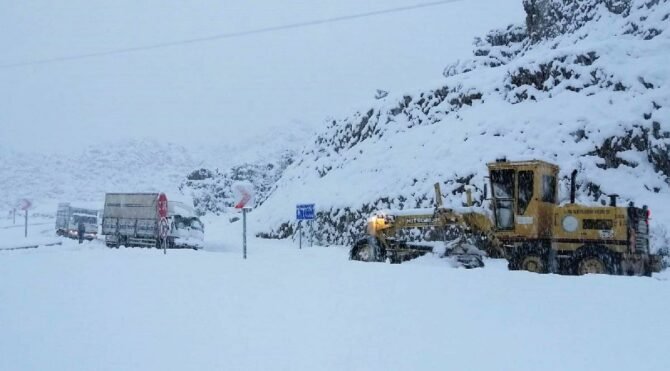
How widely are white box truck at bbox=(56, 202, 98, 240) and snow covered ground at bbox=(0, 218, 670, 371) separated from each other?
28.0 metres

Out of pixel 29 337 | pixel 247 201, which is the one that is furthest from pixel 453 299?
pixel 247 201

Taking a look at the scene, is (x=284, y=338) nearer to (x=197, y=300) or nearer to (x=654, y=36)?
(x=197, y=300)

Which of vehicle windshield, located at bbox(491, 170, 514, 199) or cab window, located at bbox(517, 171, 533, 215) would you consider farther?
vehicle windshield, located at bbox(491, 170, 514, 199)

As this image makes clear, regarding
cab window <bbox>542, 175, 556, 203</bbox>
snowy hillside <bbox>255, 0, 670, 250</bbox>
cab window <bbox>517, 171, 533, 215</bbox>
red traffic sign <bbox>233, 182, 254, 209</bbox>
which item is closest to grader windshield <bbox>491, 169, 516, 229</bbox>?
cab window <bbox>517, 171, 533, 215</bbox>

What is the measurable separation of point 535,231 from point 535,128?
40.1 ft

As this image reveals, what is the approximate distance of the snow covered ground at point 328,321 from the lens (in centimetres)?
527

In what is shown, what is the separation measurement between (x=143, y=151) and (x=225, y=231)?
7889 centimetres

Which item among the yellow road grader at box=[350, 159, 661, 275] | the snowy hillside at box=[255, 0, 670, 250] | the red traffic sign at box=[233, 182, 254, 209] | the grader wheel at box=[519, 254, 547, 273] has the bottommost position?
the grader wheel at box=[519, 254, 547, 273]

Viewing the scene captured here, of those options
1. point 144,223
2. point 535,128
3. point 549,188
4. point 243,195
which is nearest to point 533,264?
point 549,188

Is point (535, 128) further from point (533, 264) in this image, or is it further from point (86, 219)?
point (86, 219)

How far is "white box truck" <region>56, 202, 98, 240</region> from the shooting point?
3584cm

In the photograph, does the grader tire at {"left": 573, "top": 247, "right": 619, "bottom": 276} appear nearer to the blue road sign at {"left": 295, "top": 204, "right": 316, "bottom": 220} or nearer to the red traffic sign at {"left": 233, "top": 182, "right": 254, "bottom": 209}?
the red traffic sign at {"left": 233, "top": 182, "right": 254, "bottom": 209}

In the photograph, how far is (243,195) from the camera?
14344mm

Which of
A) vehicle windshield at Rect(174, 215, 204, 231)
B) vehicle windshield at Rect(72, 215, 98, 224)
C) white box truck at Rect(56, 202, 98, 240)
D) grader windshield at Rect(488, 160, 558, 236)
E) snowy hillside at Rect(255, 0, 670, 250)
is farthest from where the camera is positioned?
vehicle windshield at Rect(72, 215, 98, 224)
